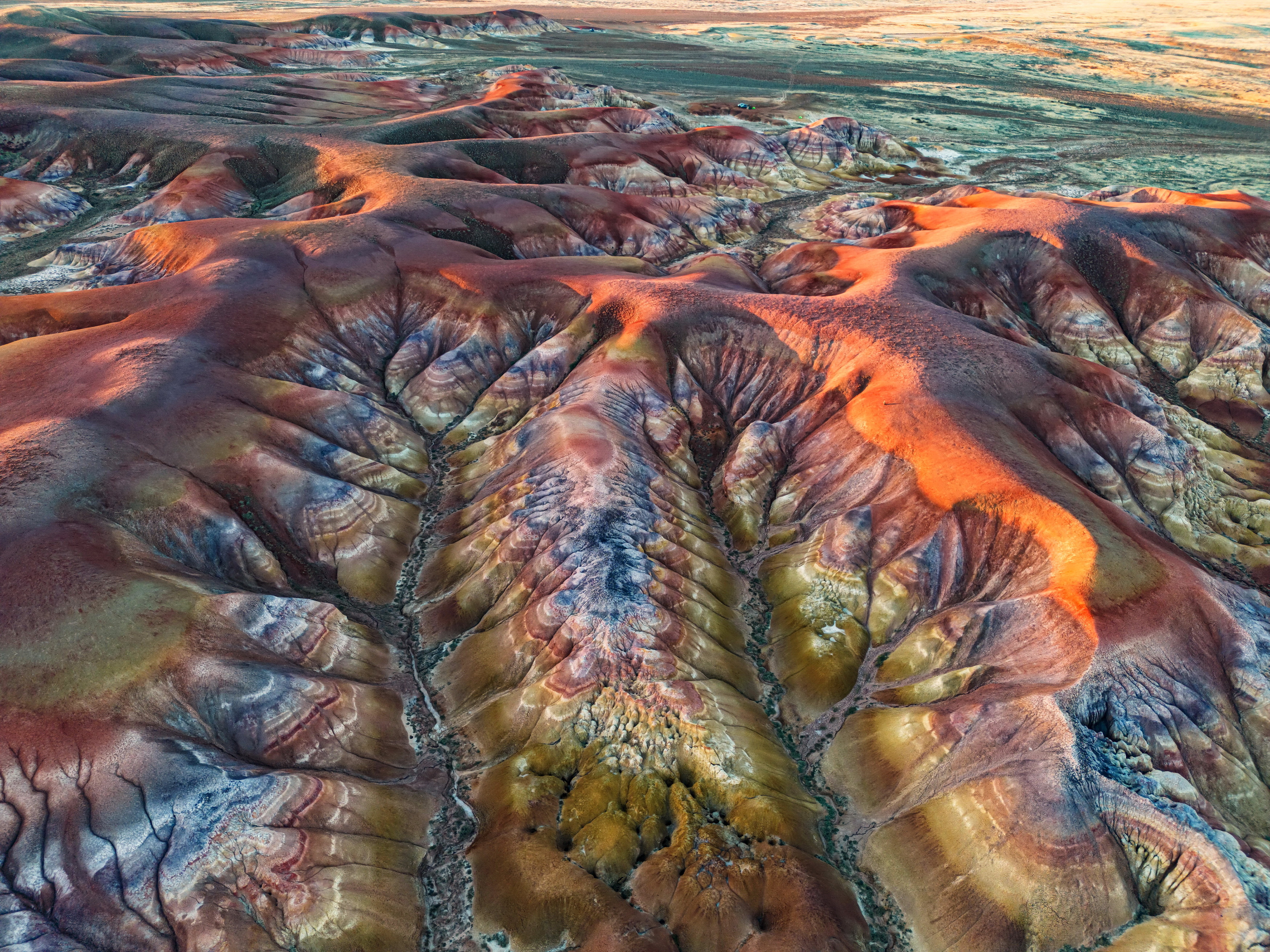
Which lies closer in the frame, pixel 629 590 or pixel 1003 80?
pixel 629 590

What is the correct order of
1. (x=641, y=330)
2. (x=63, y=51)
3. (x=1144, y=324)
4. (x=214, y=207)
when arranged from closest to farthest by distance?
(x=641, y=330) → (x=1144, y=324) → (x=214, y=207) → (x=63, y=51)

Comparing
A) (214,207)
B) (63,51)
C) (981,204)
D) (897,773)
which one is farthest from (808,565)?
(63,51)

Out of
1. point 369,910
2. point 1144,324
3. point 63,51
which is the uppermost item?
point 63,51

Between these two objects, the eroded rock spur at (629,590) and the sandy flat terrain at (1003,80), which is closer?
the eroded rock spur at (629,590)

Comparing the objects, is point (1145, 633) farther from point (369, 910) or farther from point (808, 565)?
point (369, 910)

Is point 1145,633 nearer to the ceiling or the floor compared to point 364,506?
nearer to the ceiling

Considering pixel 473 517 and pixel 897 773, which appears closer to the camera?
pixel 897 773

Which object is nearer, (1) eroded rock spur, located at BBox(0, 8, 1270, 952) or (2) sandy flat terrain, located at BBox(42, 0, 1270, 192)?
(1) eroded rock spur, located at BBox(0, 8, 1270, 952)

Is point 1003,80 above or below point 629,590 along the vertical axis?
above
